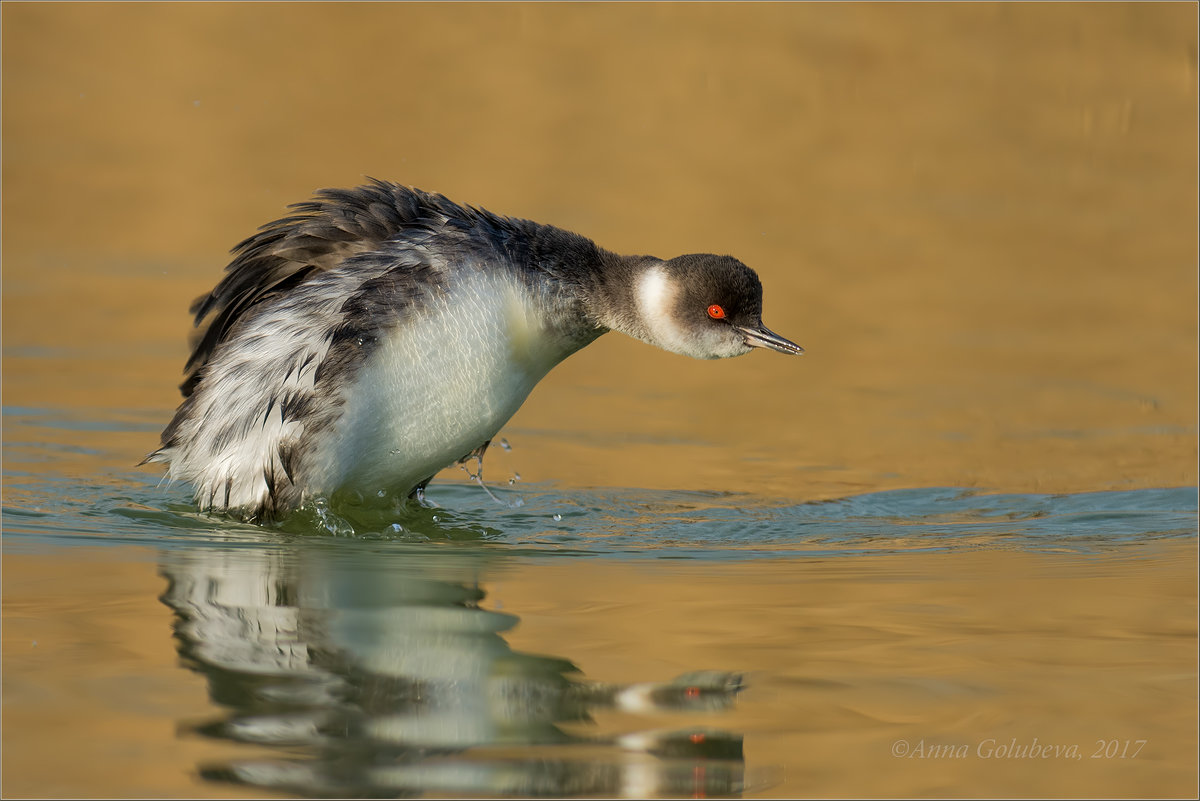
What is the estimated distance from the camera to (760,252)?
46.5 ft

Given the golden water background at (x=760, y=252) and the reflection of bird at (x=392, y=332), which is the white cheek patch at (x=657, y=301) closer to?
the reflection of bird at (x=392, y=332)

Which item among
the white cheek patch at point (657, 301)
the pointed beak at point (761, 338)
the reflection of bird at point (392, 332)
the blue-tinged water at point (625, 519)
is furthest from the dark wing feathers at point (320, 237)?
the pointed beak at point (761, 338)

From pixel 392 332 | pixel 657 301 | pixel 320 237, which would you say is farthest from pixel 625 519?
pixel 320 237

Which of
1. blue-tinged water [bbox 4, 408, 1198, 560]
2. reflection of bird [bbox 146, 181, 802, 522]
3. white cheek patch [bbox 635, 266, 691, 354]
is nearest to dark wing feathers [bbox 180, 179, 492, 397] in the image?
reflection of bird [bbox 146, 181, 802, 522]

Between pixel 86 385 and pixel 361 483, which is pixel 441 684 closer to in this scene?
pixel 361 483

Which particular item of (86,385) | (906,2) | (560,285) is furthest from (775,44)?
(560,285)

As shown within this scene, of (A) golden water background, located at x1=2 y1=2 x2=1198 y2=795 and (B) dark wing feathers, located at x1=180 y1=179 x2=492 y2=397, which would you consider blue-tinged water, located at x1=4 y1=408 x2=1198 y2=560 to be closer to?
(A) golden water background, located at x1=2 y1=2 x2=1198 y2=795

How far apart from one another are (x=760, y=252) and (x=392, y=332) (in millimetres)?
7596

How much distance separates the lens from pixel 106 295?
41.7 feet

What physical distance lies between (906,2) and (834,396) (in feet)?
30.7

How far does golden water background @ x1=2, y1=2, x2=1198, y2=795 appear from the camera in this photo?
550 cm

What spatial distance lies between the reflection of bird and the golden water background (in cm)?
103

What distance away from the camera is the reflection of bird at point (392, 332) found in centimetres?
703

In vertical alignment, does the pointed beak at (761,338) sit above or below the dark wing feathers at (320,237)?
below
